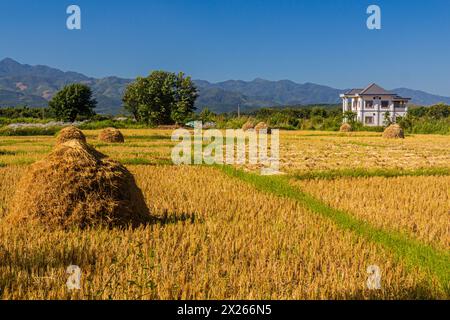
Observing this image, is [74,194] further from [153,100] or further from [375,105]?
[375,105]

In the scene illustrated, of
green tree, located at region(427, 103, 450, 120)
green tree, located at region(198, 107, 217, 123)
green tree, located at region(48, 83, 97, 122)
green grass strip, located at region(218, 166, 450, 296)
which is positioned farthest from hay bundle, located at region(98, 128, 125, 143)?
green tree, located at region(427, 103, 450, 120)

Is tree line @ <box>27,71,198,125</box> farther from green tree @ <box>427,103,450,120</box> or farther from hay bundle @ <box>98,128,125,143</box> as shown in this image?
green tree @ <box>427,103,450,120</box>

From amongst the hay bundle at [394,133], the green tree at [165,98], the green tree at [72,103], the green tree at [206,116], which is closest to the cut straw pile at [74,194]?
the hay bundle at [394,133]

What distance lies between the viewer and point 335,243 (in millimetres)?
5129

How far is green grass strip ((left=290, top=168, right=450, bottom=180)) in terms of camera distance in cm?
1130

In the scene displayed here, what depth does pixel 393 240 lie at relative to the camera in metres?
5.41

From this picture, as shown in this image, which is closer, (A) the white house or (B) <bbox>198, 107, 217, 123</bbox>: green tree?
(B) <bbox>198, 107, 217, 123</bbox>: green tree

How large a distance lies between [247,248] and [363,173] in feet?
25.1

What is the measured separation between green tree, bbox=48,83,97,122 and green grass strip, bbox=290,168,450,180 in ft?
164

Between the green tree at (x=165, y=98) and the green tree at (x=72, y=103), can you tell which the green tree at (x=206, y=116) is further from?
the green tree at (x=72, y=103)

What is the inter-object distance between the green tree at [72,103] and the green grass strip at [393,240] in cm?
5215

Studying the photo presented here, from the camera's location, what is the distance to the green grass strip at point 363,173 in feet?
37.1

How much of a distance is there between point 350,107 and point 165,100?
100 feet
